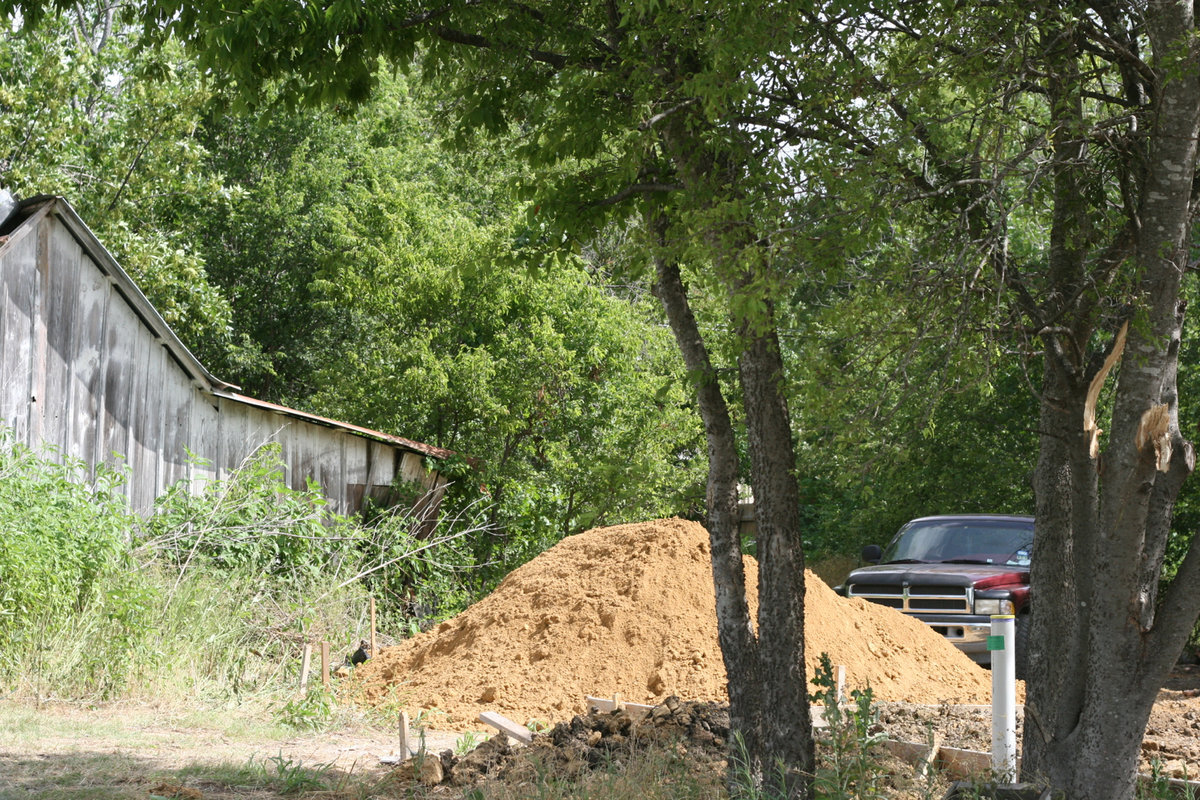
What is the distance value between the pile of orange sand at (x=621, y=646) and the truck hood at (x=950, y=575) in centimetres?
88

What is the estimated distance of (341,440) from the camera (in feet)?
55.8

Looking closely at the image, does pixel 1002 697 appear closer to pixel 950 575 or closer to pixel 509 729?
pixel 509 729

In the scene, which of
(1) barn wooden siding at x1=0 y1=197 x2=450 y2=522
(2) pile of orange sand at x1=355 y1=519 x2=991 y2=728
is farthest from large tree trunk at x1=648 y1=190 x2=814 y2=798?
(1) barn wooden siding at x1=0 y1=197 x2=450 y2=522

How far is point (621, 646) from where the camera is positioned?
1206 cm

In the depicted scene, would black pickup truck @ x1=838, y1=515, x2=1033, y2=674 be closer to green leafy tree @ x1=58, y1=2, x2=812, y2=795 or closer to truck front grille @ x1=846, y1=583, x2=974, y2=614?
truck front grille @ x1=846, y1=583, x2=974, y2=614

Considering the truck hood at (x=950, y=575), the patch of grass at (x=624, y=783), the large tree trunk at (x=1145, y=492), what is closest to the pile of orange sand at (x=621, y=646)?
the truck hood at (x=950, y=575)

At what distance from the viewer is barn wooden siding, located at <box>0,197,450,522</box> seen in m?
12.9

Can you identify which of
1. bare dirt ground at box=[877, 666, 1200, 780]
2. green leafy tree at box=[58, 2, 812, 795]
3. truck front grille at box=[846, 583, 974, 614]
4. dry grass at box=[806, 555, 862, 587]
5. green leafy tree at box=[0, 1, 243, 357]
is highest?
green leafy tree at box=[0, 1, 243, 357]

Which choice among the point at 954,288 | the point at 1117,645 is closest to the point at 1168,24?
the point at 954,288

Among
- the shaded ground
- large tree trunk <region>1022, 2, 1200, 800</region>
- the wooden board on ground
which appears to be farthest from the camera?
the wooden board on ground

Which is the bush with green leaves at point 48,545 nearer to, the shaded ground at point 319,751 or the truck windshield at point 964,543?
the shaded ground at point 319,751

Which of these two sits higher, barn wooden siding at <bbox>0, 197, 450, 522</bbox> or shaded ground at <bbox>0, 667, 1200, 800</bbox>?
barn wooden siding at <bbox>0, 197, 450, 522</bbox>

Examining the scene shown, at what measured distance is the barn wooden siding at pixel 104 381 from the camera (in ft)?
42.2

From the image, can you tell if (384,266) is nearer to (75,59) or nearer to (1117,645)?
(75,59)
